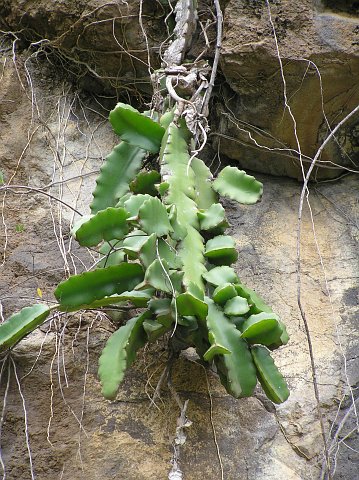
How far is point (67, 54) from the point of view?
2914 mm

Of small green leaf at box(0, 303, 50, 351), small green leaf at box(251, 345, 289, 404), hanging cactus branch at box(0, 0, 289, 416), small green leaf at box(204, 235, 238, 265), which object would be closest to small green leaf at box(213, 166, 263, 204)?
hanging cactus branch at box(0, 0, 289, 416)

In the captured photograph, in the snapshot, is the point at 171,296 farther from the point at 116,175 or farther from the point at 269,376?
the point at 116,175

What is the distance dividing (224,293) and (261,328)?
0.48ft

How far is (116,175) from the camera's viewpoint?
2.22 meters

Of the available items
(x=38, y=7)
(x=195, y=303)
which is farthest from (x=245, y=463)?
(x=38, y=7)

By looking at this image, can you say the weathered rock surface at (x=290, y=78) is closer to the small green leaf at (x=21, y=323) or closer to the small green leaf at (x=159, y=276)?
the small green leaf at (x=159, y=276)

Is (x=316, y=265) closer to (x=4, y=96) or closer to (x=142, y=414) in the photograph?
(x=142, y=414)

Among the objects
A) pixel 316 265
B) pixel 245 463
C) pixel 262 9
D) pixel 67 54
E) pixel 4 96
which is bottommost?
pixel 245 463

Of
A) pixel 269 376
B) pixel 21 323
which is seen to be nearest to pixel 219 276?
pixel 269 376

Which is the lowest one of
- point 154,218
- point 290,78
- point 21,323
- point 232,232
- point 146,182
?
point 232,232

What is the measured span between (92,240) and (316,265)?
101 centimetres

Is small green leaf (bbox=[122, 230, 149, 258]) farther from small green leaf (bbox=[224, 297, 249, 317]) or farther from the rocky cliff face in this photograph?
the rocky cliff face

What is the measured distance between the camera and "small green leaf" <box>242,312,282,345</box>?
5.97 ft

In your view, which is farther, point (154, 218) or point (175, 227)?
point (175, 227)
